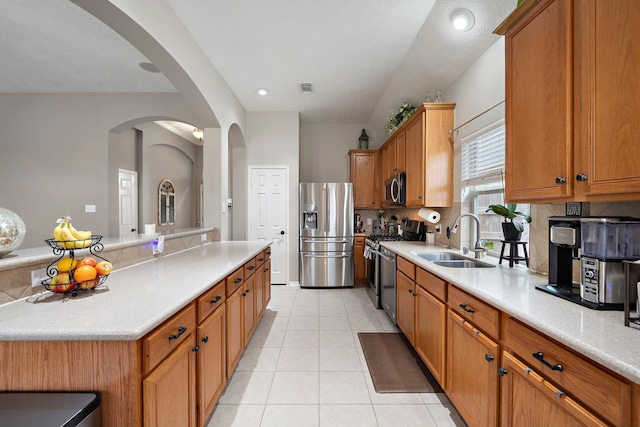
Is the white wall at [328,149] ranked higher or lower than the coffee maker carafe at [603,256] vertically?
higher

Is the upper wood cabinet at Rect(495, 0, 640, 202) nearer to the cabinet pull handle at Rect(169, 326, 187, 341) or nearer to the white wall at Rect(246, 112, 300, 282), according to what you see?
the cabinet pull handle at Rect(169, 326, 187, 341)

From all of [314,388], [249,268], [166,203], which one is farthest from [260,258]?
[166,203]

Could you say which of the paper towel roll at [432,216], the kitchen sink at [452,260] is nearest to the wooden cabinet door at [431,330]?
the kitchen sink at [452,260]

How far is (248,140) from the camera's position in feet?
15.1

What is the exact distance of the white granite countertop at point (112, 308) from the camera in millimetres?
897

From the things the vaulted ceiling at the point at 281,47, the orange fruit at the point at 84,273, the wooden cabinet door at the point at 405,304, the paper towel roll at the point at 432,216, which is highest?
the vaulted ceiling at the point at 281,47

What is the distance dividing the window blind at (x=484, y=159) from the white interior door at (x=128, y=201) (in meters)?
5.39

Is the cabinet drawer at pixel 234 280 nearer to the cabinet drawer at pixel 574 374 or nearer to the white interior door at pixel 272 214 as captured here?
the cabinet drawer at pixel 574 374

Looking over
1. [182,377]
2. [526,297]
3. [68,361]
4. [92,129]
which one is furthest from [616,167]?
[92,129]

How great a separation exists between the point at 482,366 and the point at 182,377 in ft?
4.69

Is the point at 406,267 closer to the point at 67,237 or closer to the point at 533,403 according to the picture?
the point at 533,403

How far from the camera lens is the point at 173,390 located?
3.76 ft

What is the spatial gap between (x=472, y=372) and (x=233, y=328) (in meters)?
1.51

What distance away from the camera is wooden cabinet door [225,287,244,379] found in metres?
1.84
